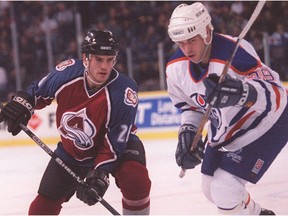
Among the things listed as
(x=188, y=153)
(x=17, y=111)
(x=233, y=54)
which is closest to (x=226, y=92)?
(x=233, y=54)

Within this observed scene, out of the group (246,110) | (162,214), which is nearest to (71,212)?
(162,214)

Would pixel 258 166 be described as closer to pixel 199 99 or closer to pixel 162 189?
pixel 199 99

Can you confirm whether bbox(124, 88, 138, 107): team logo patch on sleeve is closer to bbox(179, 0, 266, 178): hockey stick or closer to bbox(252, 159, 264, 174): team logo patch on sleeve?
bbox(179, 0, 266, 178): hockey stick

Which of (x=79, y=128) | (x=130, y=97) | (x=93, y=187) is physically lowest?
(x=93, y=187)

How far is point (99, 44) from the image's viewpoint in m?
2.70

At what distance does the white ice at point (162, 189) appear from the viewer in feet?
11.6

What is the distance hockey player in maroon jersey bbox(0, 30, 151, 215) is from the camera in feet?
8.87

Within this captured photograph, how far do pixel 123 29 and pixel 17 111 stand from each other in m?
4.57

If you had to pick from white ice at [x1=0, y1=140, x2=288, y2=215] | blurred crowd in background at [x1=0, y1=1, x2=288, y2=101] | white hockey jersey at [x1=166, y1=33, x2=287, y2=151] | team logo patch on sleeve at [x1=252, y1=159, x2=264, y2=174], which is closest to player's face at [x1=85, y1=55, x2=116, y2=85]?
white hockey jersey at [x1=166, y1=33, x2=287, y2=151]

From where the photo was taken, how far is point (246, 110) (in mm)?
2660

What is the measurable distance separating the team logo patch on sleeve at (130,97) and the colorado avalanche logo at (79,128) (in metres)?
0.18

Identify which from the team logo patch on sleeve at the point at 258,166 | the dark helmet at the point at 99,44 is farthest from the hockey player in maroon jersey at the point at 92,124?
the team logo patch on sleeve at the point at 258,166

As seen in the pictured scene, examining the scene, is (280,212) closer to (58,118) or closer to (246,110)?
(246,110)

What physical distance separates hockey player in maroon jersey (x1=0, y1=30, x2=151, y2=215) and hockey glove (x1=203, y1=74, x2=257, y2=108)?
1.54ft
